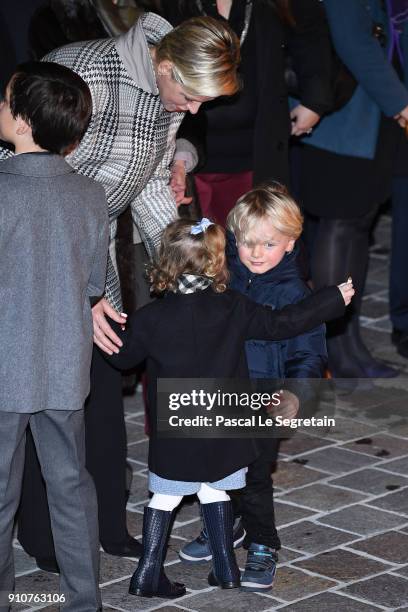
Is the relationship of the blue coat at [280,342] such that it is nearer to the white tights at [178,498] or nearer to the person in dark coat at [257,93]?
the white tights at [178,498]

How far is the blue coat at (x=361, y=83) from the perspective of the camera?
6645 mm

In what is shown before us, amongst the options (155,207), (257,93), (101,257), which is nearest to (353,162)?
Answer: (257,93)

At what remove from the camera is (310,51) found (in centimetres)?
650

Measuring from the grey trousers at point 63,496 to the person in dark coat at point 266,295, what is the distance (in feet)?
2.27

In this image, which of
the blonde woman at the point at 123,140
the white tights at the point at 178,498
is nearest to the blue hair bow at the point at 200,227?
the blonde woman at the point at 123,140

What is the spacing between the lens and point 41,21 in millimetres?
5930

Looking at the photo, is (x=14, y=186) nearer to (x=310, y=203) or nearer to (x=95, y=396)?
(x=95, y=396)

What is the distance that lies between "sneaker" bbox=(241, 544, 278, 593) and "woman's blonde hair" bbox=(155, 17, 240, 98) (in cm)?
170

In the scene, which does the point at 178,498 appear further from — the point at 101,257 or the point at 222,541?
the point at 101,257

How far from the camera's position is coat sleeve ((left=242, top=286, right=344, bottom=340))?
4762 millimetres

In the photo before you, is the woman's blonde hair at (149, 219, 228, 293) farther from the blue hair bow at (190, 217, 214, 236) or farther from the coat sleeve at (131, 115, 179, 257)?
the coat sleeve at (131, 115, 179, 257)

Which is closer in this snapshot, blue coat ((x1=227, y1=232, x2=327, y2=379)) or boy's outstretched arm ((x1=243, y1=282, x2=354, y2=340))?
boy's outstretched arm ((x1=243, y1=282, x2=354, y2=340))

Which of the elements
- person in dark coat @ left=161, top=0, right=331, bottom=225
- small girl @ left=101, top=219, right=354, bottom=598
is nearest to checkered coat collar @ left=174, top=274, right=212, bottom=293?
small girl @ left=101, top=219, right=354, bottom=598

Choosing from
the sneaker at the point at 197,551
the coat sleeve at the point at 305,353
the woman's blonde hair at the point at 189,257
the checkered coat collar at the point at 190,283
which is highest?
the woman's blonde hair at the point at 189,257
